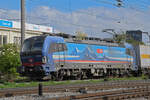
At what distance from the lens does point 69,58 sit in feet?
72.0

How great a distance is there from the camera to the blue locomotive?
2027 cm

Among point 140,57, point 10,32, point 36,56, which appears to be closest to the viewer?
point 36,56

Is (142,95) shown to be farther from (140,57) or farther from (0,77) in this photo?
(140,57)

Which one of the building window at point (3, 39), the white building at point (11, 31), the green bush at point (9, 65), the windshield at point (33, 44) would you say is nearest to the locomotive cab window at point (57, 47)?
the windshield at point (33, 44)

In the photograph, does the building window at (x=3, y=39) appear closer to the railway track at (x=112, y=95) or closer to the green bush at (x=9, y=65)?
the green bush at (x=9, y=65)

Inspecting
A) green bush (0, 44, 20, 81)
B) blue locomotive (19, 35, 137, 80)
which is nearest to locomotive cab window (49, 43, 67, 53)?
blue locomotive (19, 35, 137, 80)

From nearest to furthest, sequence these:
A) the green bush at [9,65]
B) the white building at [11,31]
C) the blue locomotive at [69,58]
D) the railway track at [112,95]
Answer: the railway track at [112,95], the blue locomotive at [69,58], the green bush at [9,65], the white building at [11,31]

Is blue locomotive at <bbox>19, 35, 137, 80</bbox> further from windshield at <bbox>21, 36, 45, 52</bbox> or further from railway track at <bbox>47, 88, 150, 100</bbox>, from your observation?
railway track at <bbox>47, 88, 150, 100</bbox>

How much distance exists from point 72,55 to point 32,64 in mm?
3493

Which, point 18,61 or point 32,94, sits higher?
point 18,61

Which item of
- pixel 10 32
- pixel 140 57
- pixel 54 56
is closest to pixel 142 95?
pixel 54 56

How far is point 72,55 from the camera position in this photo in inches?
877

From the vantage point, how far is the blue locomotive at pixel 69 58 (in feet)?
66.5

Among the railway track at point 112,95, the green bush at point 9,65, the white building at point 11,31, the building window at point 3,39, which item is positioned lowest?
the railway track at point 112,95
